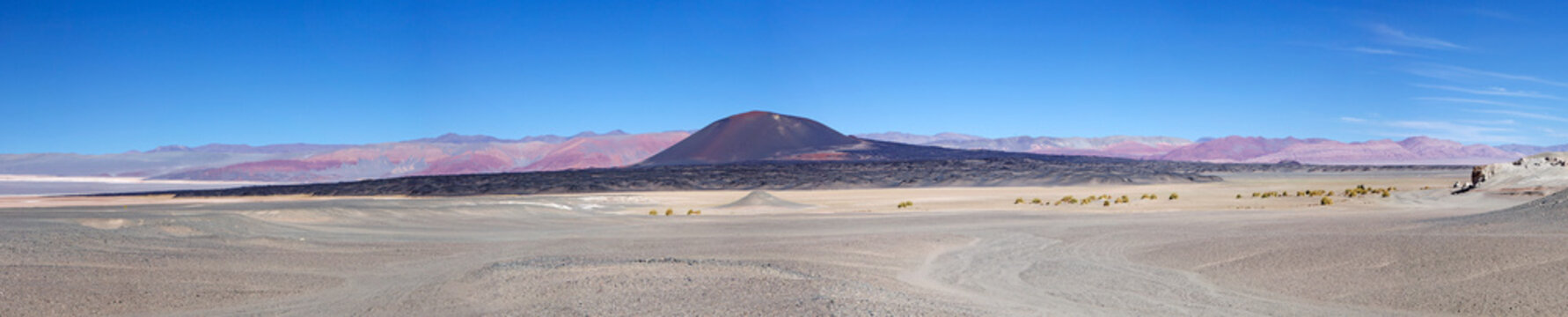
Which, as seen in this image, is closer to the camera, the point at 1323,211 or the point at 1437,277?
the point at 1437,277

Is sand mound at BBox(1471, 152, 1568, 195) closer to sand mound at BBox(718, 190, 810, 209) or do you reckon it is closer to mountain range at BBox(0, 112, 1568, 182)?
sand mound at BBox(718, 190, 810, 209)

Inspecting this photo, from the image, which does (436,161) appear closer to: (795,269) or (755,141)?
(755,141)

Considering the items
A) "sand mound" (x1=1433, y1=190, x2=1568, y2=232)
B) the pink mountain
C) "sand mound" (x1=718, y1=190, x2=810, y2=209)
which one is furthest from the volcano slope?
"sand mound" (x1=1433, y1=190, x2=1568, y2=232)

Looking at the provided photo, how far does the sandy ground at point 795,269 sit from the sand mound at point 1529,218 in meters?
0.31

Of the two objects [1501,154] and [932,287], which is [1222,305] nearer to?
[932,287]

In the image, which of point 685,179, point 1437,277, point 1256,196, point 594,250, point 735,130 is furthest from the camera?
point 735,130

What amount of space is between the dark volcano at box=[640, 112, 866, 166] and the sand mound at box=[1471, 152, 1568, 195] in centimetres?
7681

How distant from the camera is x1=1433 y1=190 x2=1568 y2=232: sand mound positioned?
34.6 ft

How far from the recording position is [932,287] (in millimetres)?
8242

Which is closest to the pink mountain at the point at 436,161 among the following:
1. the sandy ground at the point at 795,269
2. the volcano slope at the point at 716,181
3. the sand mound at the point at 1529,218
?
the volcano slope at the point at 716,181

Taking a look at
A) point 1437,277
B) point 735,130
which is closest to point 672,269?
point 1437,277

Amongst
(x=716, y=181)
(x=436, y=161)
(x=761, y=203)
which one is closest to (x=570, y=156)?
(x=436, y=161)

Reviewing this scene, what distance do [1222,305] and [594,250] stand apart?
7.78 meters

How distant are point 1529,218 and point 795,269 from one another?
9198mm
